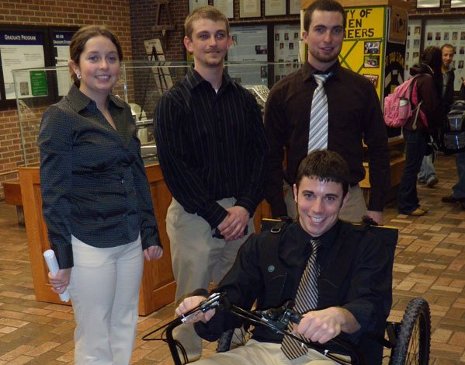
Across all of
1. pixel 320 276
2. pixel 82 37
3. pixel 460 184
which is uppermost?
pixel 82 37

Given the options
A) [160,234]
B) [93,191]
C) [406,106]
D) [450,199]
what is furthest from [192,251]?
[450,199]

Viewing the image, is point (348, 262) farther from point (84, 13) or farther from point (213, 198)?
point (84, 13)

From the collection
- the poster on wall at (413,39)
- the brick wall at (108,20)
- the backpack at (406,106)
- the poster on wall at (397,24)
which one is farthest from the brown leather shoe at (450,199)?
the brick wall at (108,20)

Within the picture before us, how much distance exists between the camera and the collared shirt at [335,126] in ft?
7.48

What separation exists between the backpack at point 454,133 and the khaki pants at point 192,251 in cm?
334

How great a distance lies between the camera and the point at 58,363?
2740mm

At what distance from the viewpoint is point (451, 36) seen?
775 cm

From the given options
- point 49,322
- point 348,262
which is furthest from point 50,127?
point 49,322

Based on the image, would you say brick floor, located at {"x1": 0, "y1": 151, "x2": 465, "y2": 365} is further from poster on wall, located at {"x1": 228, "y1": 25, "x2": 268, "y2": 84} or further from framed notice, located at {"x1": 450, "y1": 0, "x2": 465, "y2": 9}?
poster on wall, located at {"x1": 228, "y1": 25, "x2": 268, "y2": 84}

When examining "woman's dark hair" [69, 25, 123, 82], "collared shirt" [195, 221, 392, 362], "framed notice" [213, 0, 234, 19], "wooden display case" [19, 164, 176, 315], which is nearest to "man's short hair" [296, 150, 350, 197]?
"collared shirt" [195, 221, 392, 362]

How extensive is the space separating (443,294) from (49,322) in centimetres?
234

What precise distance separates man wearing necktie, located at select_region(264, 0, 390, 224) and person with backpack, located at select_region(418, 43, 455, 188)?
3300mm

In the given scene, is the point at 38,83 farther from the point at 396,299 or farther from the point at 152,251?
the point at 396,299

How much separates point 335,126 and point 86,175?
3.31 feet
